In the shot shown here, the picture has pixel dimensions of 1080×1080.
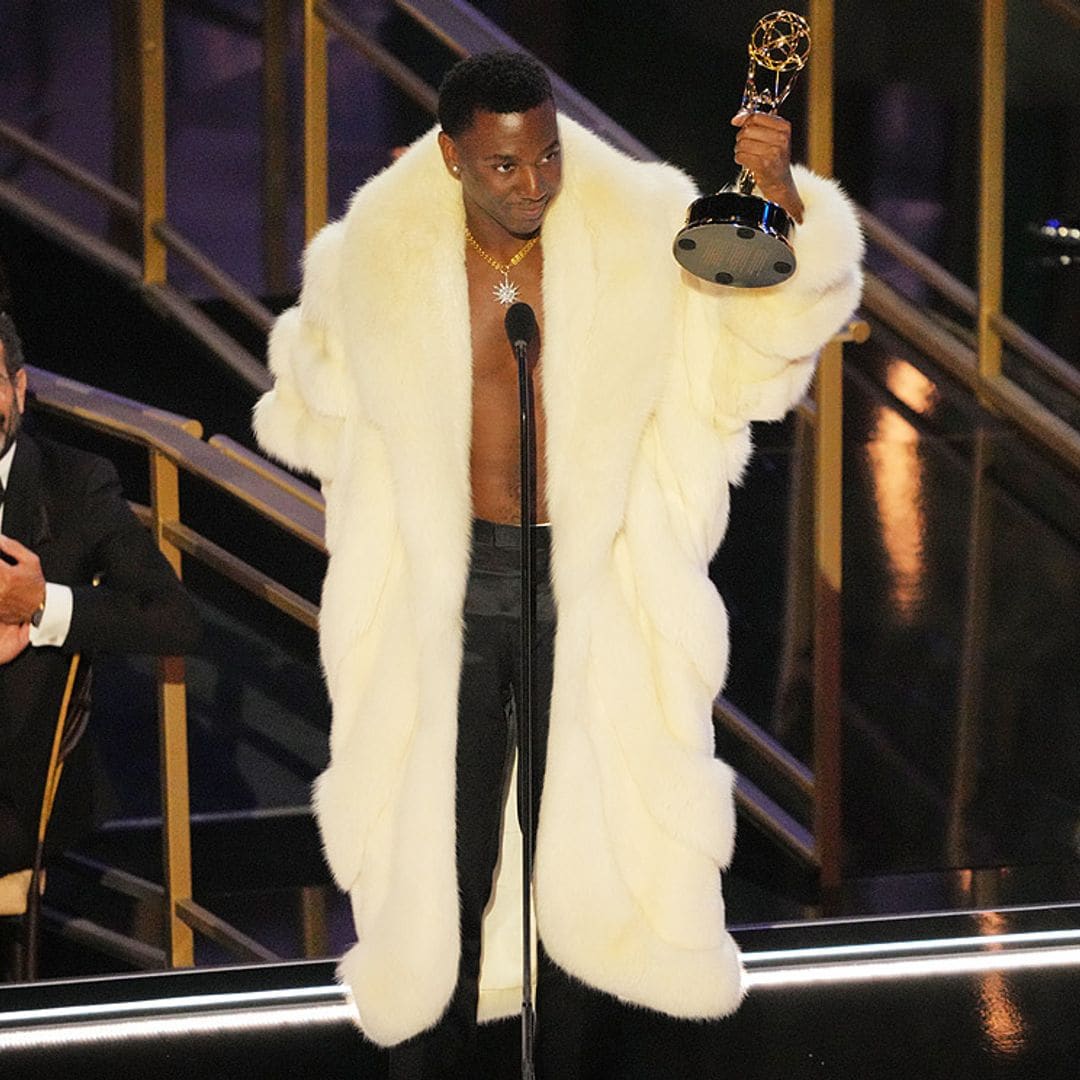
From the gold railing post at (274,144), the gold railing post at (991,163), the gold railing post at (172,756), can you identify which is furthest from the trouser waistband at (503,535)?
the gold railing post at (274,144)

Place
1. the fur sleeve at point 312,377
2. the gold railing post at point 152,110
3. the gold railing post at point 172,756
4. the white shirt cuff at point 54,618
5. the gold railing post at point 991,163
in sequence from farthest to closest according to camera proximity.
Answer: the gold railing post at point 152,110 < the gold railing post at point 991,163 < the gold railing post at point 172,756 < the white shirt cuff at point 54,618 < the fur sleeve at point 312,377

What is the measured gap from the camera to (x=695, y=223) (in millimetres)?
2230

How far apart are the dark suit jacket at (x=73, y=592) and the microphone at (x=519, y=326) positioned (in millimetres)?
939

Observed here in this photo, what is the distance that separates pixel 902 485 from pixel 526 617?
345 cm

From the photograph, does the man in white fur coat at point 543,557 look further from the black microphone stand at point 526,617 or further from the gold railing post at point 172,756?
the gold railing post at point 172,756

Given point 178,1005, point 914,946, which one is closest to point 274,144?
point 178,1005

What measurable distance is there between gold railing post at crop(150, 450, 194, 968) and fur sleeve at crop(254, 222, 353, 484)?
49cm

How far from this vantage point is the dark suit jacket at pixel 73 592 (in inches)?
113

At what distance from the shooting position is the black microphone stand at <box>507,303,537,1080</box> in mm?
2236

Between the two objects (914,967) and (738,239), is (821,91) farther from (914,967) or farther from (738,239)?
(914,967)

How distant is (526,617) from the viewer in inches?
90.9

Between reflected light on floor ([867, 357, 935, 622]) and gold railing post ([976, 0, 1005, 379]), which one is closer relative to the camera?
gold railing post ([976, 0, 1005, 379])

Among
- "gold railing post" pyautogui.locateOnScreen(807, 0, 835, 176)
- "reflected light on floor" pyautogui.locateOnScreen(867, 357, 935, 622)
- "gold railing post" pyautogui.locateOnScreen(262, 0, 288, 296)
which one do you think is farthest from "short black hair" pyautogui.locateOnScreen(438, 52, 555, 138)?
"gold railing post" pyautogui.locateOnScreen(262, 0, 288, 296)

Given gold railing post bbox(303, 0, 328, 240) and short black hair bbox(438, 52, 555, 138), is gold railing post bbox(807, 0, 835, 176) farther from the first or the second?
short black hair bbox(438, 52, 555, 138)
